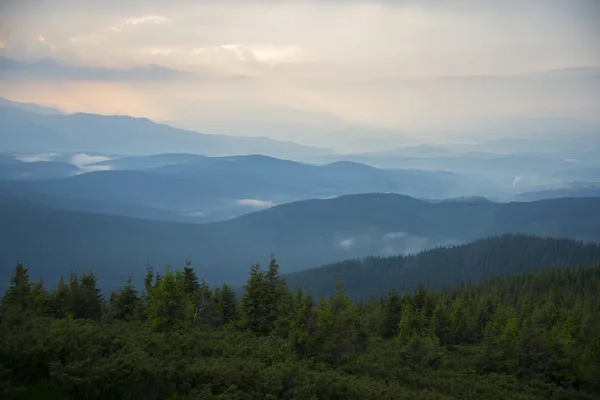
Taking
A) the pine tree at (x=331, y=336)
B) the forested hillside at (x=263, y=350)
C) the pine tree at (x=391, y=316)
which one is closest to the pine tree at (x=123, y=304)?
the forested hillside at (x=263, y=350)

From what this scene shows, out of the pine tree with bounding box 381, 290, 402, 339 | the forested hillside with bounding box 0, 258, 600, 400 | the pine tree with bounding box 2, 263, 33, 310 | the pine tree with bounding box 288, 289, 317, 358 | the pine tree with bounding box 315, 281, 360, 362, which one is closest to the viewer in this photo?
the forested hillside with bounding box 0, 258, 600, 400

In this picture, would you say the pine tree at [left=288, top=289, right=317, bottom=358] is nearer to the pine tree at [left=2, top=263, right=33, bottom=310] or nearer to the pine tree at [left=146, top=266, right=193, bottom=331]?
the pine tree at [left=146, top=266, right=193, bottom=331]

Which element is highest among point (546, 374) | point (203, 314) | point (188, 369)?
point (188, 369)

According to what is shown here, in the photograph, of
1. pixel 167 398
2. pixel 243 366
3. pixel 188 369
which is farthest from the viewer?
pixel 243 366

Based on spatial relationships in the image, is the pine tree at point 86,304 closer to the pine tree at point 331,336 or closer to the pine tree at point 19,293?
the pine tree at point 19,293

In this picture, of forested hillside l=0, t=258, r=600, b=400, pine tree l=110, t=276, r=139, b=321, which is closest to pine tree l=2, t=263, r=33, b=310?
forested hillside l=0, t=258, r=600, b=400

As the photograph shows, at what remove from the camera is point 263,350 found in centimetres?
2484

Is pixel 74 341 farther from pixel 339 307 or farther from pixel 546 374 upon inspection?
pixel 546 374

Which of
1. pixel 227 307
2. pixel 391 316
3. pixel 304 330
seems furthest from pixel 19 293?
pixel 391 316

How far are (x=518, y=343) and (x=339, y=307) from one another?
11956 millimetres

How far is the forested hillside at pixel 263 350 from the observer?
16328mm

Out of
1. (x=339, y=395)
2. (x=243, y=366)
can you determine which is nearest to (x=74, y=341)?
(x=243, y=366)

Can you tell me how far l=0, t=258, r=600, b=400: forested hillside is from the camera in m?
16.3

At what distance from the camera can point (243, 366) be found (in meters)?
18.6
